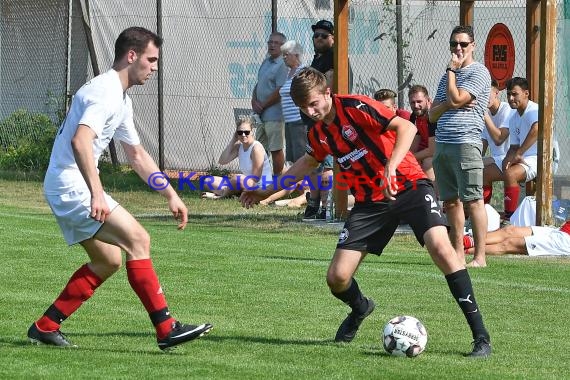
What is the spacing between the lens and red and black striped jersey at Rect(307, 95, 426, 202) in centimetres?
711

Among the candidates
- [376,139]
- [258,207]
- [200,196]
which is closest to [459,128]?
[376,139]

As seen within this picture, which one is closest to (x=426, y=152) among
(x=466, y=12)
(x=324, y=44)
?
(x=324, y=44)

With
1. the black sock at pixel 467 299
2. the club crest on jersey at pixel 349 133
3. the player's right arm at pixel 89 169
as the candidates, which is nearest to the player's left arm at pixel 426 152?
the club crest on jersey at pixel 349 133

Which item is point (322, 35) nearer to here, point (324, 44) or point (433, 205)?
point (324, 44)

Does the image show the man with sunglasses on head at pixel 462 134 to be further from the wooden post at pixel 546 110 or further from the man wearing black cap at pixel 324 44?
the man wearing black cap at pixel 324 44

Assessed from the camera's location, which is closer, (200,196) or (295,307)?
(295,307)

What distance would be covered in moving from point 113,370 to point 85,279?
0.86m

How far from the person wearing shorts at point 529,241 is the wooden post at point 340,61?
280 centimetres

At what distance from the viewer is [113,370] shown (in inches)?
249

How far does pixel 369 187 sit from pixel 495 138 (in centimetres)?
656

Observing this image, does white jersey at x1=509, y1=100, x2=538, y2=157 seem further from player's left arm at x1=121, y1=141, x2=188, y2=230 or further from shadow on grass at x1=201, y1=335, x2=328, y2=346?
player's left arm at x1=121, y1=141, x2=188, y2=230

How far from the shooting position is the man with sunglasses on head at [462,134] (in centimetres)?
1052

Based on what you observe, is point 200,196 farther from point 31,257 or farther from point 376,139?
point 376,139

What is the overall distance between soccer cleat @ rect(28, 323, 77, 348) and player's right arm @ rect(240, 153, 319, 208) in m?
1.46
